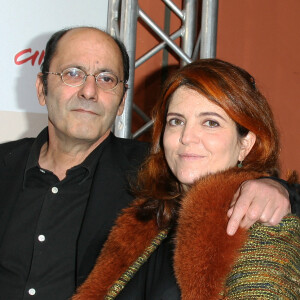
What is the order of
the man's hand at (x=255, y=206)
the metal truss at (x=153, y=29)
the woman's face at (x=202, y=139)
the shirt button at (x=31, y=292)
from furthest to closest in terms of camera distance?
the metal truss at (x=153, y=29) → the shirt button at (x=31, y=292) → the woman's face at (x=202, y=139) → the man's hand at (x=255, y=206)

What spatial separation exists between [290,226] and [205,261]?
10.6 inches

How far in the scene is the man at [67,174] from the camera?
215cm

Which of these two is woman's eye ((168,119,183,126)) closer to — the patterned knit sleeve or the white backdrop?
the patterned knit sleeve

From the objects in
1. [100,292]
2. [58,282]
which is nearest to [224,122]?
[100,292]

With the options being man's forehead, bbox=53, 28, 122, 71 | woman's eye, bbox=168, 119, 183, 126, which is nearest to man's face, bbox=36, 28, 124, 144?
man's forehead, bbox=53, 28, 122, 71

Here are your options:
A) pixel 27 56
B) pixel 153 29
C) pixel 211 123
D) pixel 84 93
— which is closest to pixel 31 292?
pixel 84 93

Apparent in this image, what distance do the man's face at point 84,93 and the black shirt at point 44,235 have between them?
0.18m

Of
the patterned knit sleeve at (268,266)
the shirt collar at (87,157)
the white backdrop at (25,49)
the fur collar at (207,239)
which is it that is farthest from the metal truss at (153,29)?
the patterned knit sleeve at (268,266)

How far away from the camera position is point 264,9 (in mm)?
3879

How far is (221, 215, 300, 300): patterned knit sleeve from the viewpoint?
4.24ft

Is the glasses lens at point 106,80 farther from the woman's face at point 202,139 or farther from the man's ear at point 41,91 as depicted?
the woman's face at point 202,139

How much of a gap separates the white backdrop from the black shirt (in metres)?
0.69

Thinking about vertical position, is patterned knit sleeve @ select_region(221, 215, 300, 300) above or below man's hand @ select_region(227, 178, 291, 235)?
below

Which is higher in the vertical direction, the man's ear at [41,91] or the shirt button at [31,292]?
the man's ear at [41,91]
